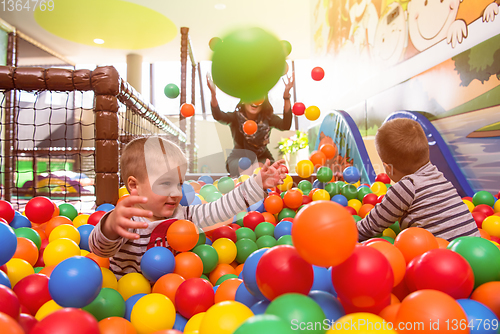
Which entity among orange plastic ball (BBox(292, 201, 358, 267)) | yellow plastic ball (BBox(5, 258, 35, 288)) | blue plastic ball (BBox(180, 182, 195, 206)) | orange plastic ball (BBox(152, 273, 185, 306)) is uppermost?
orange plastic ball (BBox(292, 201, 358, 267))

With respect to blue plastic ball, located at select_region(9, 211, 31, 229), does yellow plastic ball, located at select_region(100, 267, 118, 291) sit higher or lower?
lower

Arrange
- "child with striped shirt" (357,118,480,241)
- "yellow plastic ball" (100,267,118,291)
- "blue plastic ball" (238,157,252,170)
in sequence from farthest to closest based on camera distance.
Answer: "blue plastic ball" (238,157,252,170) → "child with striped shirt" (357,118,480,241) → "yellow plastic ball" (100,267,118,291)

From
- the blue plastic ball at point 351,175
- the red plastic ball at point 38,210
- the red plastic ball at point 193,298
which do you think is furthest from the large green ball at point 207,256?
the blue plastic ball at point 351,175

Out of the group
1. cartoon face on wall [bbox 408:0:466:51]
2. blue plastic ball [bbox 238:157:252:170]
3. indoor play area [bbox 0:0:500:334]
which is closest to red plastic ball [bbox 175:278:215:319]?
indoor play area [bbox 0:0:500:334]

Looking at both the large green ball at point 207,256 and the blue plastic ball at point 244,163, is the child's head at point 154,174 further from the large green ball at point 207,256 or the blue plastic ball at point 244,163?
the blue plastic ball at point 244,163

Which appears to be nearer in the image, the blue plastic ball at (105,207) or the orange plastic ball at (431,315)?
the orange plastic ball at (431,315)

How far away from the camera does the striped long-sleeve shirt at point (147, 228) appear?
0.83m

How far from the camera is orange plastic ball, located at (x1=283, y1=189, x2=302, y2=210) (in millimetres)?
1734

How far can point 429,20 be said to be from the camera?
2.12 metres

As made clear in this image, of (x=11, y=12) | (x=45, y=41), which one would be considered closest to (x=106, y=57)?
(x=45, y=41)

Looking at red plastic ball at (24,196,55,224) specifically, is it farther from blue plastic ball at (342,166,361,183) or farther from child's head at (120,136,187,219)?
blue plastic ball at (342,166,361,183)

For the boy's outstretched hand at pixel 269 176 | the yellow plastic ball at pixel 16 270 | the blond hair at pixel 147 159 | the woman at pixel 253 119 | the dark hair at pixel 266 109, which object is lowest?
the yellow plastic ball at pixel 16 270

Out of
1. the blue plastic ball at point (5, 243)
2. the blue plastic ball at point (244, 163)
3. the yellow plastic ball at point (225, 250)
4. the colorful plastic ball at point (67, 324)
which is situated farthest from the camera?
the blue plastic ball at point (244, 163)

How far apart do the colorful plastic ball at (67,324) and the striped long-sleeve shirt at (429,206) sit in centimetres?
90
